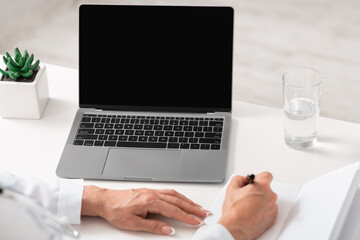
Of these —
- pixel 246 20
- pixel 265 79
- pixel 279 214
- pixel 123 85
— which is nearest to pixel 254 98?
pixel 265 79

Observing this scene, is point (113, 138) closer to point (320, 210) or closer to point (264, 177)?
point (264, 177)

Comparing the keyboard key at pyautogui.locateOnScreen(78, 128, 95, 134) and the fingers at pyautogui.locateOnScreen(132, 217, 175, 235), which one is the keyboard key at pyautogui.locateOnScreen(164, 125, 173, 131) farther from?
the fingers at pyautogui.locateOnScreen(132, 217, 175, 235)

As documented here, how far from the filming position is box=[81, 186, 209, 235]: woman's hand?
1327 mm

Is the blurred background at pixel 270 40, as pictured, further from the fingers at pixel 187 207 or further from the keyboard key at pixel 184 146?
the fingers at pixel 187 207

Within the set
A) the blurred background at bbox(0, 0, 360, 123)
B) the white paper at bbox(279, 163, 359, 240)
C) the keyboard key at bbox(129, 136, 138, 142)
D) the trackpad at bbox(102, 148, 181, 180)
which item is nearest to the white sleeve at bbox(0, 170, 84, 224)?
the trackpad at bbox(102, 148, 181, 180)

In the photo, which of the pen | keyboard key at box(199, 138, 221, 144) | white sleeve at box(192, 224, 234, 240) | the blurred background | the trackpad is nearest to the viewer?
white sleeve at box(192, 224, 234, 240)

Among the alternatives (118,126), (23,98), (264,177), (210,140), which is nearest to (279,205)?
(264,177)

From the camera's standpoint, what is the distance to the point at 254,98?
321 centimetres

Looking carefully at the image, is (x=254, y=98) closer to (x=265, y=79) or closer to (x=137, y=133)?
(x=265, y=79)

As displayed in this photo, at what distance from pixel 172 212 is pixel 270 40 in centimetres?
239

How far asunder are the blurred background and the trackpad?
5.55 feet

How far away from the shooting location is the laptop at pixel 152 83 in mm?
→ 1583

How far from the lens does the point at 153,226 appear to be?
132 centimetres

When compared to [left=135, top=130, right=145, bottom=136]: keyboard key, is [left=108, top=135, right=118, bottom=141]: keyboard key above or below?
below
